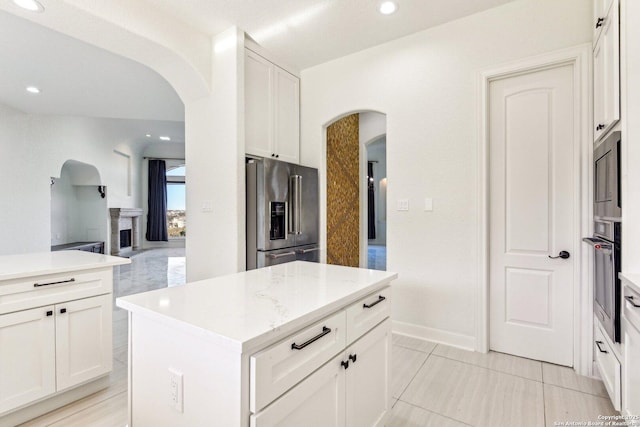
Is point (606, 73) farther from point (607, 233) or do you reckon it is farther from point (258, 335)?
point (258, 335)

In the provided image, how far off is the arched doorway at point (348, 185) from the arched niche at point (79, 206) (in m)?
6.65

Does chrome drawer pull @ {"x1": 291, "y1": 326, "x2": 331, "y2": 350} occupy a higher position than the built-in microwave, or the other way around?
the built-in microwave

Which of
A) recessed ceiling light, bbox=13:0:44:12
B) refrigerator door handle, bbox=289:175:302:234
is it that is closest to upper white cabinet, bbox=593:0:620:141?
refrigerator door handle, bbox=289:175:302:234

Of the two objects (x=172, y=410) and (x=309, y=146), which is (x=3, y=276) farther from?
(x=309, y=146)

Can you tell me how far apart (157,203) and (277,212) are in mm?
8900

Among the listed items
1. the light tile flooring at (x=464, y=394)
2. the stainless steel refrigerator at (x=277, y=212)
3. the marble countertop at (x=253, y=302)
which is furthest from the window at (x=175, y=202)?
the marble countertop at (x=253, y=302)

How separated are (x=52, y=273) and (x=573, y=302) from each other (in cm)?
354

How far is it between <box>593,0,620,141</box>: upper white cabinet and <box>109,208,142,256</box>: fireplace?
32.2 feet

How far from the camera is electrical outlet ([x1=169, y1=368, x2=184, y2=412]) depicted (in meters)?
1.01

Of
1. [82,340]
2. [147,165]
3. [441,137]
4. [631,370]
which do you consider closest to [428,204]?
[441,137]

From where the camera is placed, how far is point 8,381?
172 centimetres

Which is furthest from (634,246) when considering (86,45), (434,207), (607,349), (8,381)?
(86,45)

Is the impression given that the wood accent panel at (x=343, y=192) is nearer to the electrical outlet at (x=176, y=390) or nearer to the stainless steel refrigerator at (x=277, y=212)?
the stainless steel refrigerator at (x=277, y=212)

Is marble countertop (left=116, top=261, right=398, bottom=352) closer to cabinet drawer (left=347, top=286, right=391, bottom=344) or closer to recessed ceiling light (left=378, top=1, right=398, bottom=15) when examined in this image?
cabinet drawer (left=347, top=286, right=391, bottom=344)
